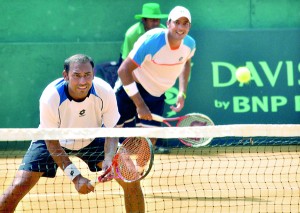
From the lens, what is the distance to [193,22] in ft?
37.1

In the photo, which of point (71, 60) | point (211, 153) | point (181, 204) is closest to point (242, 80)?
point (211, 153)

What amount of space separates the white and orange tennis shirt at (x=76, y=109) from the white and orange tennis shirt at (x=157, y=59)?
71.0 inches

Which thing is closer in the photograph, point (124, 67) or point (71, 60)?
point (71, 60)

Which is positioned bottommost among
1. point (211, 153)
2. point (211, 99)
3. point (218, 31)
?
point (211, 153)

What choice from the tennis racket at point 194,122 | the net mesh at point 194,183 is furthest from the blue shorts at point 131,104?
the tennis racket at point 194,122

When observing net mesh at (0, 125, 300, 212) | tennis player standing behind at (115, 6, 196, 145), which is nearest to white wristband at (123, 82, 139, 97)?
tennis player standing behind at (115, 6, 196, 145)

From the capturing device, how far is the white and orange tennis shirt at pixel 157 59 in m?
7.59

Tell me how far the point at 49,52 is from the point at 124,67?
144 inches

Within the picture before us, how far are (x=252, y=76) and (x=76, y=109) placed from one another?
5.74 meters

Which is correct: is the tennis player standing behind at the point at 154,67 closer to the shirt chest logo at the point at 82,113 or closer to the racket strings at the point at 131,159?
the shirt chest logo at the point at 82,113

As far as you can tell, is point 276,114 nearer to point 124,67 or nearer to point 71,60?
point 124,67

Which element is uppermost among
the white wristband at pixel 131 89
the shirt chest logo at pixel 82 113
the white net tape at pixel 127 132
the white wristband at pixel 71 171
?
the white wristband at pixel 131 89

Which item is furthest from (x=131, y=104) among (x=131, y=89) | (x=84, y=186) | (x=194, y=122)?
(x=84, y=186)

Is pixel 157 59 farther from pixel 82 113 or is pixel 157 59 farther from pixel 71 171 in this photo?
pixel 71 171
